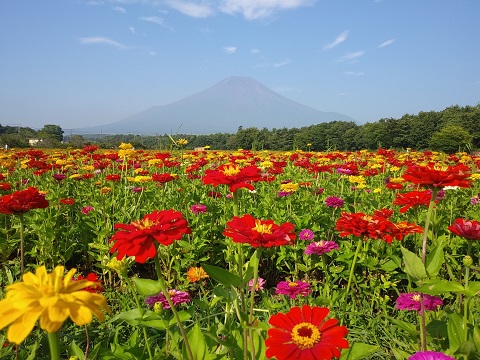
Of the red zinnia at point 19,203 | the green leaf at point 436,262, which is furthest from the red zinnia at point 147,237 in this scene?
the red zinnia at point 19,203

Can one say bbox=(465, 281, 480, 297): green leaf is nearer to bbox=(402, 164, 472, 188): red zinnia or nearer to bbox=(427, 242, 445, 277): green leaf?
bbox=(427, 242, 445, 277): green leaf

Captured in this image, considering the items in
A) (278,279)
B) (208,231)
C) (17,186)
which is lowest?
(278,279)

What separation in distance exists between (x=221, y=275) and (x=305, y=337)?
0.91ft

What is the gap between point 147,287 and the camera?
1.05 metres

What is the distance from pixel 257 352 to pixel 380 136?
3714 cm

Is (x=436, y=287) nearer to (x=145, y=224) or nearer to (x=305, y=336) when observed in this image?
(x=305, y=336)

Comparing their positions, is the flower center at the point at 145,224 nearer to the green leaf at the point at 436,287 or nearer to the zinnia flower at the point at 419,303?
the green leaf at the point at 436,287

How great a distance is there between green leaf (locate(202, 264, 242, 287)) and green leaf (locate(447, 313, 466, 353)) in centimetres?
84

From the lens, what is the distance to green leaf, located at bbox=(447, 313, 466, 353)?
3.97ft

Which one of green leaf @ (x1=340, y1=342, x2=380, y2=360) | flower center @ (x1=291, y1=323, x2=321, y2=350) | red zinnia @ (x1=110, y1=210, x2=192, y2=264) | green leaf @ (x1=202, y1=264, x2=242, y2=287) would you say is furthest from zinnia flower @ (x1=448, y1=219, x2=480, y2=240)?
red zinnia @ (x1=110, y1=210, x2=192, y2=264)

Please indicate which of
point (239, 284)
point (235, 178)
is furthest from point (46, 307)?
point (235, 178)

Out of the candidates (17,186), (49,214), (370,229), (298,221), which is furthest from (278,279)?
(17,186)

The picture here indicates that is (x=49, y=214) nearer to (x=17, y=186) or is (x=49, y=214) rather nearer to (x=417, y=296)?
(x=17, y=186)

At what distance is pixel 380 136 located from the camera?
35000mm
